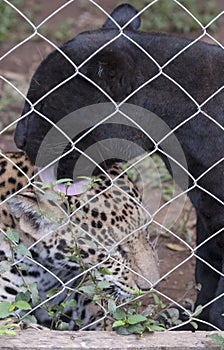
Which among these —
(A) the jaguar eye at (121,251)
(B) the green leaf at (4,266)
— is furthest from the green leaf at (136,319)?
(A) the jaguar eye at (121,251)

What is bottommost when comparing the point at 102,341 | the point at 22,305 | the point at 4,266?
the point at 102,341

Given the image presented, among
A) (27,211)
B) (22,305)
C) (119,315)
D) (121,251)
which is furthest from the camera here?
(121,251)

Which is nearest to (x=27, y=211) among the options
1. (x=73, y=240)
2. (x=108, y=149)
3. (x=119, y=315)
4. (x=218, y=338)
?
(x=73, y=240)

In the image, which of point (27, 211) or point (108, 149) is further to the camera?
point (108, 149)

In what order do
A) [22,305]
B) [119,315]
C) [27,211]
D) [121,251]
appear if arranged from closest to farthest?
[22,305]
[119,315]
[27,211]
[121,251]

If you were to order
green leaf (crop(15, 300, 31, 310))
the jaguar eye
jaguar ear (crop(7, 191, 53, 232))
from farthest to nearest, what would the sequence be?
the jaguar eye, jaguar ear (crop(7, 191, 53, 232)), green leaf (crop(15, 300, 31, 310))

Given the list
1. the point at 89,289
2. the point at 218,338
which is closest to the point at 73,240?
the point at 89,289

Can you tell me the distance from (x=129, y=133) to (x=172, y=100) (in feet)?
0.86

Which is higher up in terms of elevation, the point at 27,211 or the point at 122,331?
the point at 27,211

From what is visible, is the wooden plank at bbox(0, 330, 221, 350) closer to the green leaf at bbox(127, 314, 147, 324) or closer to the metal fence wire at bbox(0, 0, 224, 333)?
the green leaf at bbox(127, 314, 147, 324)

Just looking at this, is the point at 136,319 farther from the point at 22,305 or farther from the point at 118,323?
the point at 22,305

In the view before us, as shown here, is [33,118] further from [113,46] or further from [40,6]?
[40,6]

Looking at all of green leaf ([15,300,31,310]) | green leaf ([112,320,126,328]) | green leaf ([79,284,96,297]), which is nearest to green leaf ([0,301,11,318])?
green leaf ([15,300,31,310])

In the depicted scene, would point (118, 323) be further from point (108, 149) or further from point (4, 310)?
point (108, 149)
